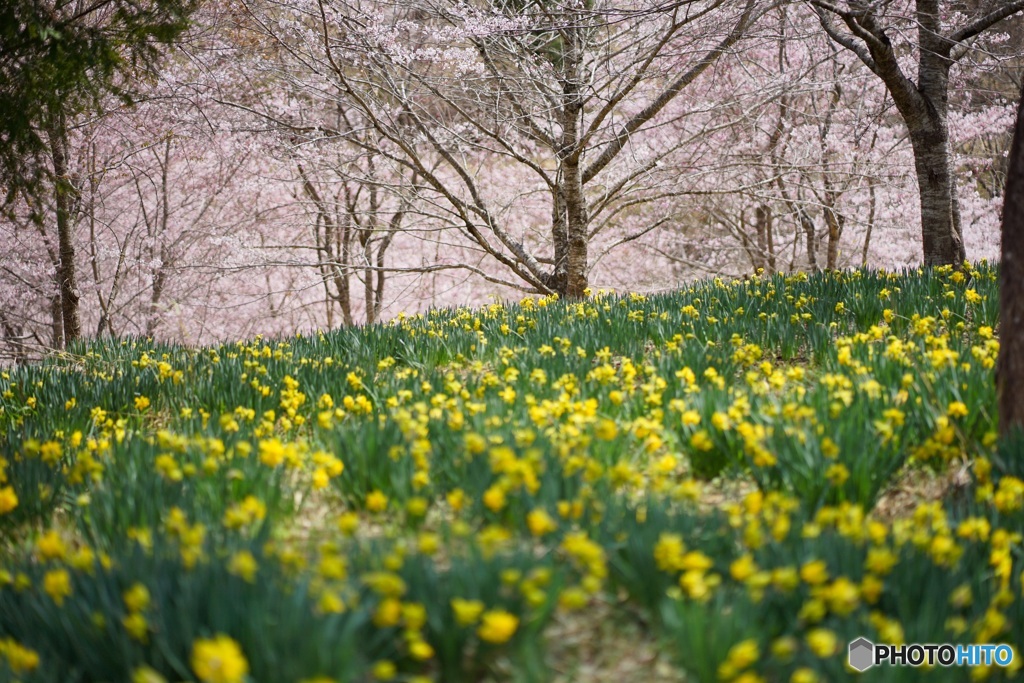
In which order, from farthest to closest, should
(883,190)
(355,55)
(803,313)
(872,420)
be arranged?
(883,190)
(355,55)
(803,313)
(872,420)

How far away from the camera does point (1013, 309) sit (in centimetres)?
251

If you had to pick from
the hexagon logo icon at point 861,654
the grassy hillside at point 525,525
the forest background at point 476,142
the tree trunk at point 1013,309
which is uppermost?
the forest background at point 476,142

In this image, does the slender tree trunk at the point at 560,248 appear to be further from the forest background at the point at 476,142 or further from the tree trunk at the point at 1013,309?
the tree trunk at the point at 1013,309

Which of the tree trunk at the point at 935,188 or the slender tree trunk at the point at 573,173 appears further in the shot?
the slender tree trunk at the point at 573,173

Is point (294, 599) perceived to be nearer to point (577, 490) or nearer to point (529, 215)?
point (577, 490)

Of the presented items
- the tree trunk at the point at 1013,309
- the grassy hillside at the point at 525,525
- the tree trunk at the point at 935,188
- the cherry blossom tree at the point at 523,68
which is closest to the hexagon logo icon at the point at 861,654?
the grassy hillside at the point at 525,525

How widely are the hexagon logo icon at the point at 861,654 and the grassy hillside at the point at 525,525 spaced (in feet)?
0.11

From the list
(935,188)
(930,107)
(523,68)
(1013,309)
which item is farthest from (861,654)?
(523,68)

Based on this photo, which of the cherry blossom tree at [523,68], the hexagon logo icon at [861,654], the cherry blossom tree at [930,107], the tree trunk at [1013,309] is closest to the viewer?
the hexagon logo icon at [861,654]

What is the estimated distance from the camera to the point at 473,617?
57.6 inches

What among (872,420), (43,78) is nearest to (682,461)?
(872,420)

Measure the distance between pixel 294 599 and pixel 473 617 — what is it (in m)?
0.35

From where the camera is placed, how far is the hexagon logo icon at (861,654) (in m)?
1.47

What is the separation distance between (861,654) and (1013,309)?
156cm
